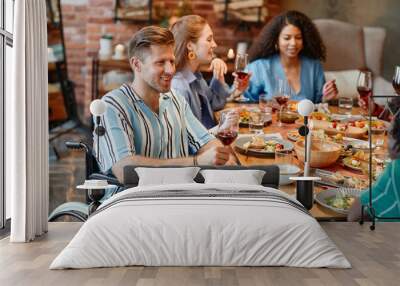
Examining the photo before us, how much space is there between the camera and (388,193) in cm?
→ 613

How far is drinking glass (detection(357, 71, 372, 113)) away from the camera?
6.23 meters

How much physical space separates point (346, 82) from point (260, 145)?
1.11m

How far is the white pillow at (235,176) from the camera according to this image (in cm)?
566

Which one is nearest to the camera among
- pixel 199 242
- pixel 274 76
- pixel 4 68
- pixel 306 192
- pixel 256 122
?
pixel 199 242

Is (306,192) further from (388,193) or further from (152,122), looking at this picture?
(152,122)

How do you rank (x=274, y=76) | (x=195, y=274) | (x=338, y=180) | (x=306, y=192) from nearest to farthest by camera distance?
(x=195, y=274) < (x=306, y=192) < (x=338, y=180) < (x=274, y=76)

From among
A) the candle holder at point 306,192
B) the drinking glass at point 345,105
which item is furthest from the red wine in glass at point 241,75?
the candle holder at point 306,192

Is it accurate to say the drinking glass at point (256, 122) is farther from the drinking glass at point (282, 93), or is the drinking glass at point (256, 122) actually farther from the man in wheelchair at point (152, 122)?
the man in wheelchair at point (152, 122)

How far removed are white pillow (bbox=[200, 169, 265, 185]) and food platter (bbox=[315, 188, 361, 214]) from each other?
65cm

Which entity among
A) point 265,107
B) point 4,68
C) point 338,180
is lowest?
point 338,180

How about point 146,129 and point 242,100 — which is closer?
point 146,129

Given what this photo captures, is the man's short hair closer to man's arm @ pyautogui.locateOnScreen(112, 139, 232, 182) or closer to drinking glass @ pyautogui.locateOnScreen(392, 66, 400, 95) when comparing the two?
man's arm @ pyautogui.locateOnScreen(112, 139, 232, 182)

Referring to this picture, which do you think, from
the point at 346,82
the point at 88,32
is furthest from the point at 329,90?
the point at 88,32

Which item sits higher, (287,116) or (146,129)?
(287,116)
